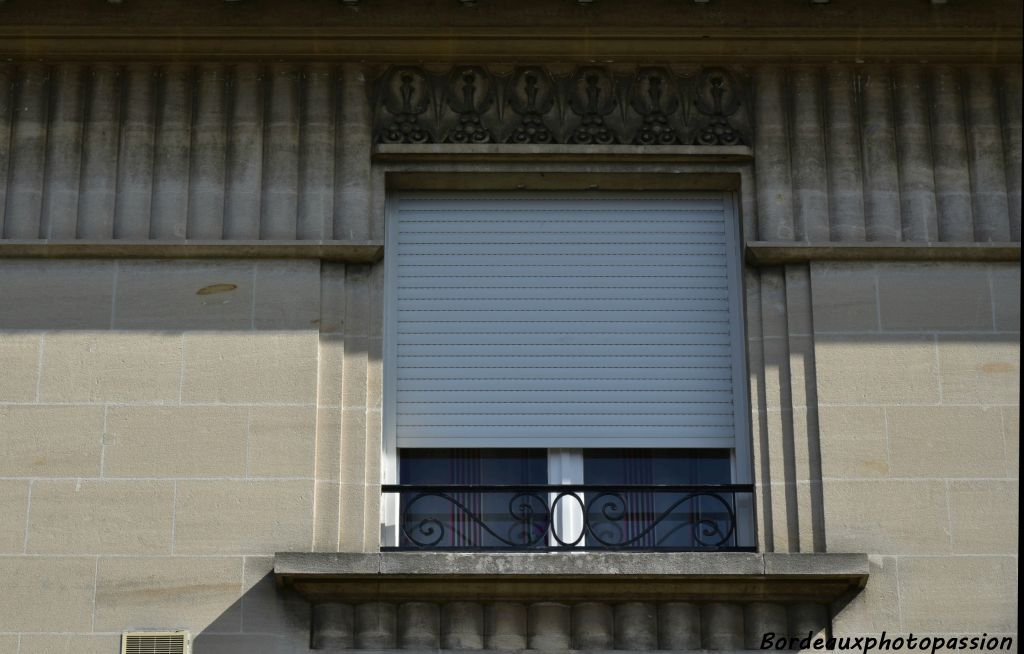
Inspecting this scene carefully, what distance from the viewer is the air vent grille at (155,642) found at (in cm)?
1023

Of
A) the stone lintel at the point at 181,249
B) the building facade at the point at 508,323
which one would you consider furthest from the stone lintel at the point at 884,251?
the stone lintel at the point at 181,249

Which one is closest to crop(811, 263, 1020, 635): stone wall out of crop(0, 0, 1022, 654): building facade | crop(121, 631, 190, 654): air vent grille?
crop(0, 0, 1022, 654): building facade

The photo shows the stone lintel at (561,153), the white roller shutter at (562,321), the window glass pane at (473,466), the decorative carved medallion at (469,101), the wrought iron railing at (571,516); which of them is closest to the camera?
the wrought iron railing at (571,516)

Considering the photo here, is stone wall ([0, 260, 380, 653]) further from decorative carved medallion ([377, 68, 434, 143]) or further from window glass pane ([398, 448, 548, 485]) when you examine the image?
decorative carved medallion ([377, 68, 434, 143])

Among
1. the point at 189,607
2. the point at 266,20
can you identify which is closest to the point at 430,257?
the point at 266,20

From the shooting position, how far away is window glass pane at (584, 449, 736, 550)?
432 inches

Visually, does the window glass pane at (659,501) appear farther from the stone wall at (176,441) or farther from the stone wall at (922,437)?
the stone wall at (176,441)

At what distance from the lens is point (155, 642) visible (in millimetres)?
10258

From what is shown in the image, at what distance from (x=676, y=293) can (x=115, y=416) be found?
11.5ft

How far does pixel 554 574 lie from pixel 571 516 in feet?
2.48

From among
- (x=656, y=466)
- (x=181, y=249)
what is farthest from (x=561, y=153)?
(x=181, y=249)

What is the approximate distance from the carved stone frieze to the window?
402mm

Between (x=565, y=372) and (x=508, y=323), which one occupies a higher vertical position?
(x=508, y=323)

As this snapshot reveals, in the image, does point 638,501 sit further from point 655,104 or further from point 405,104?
point 405,104
